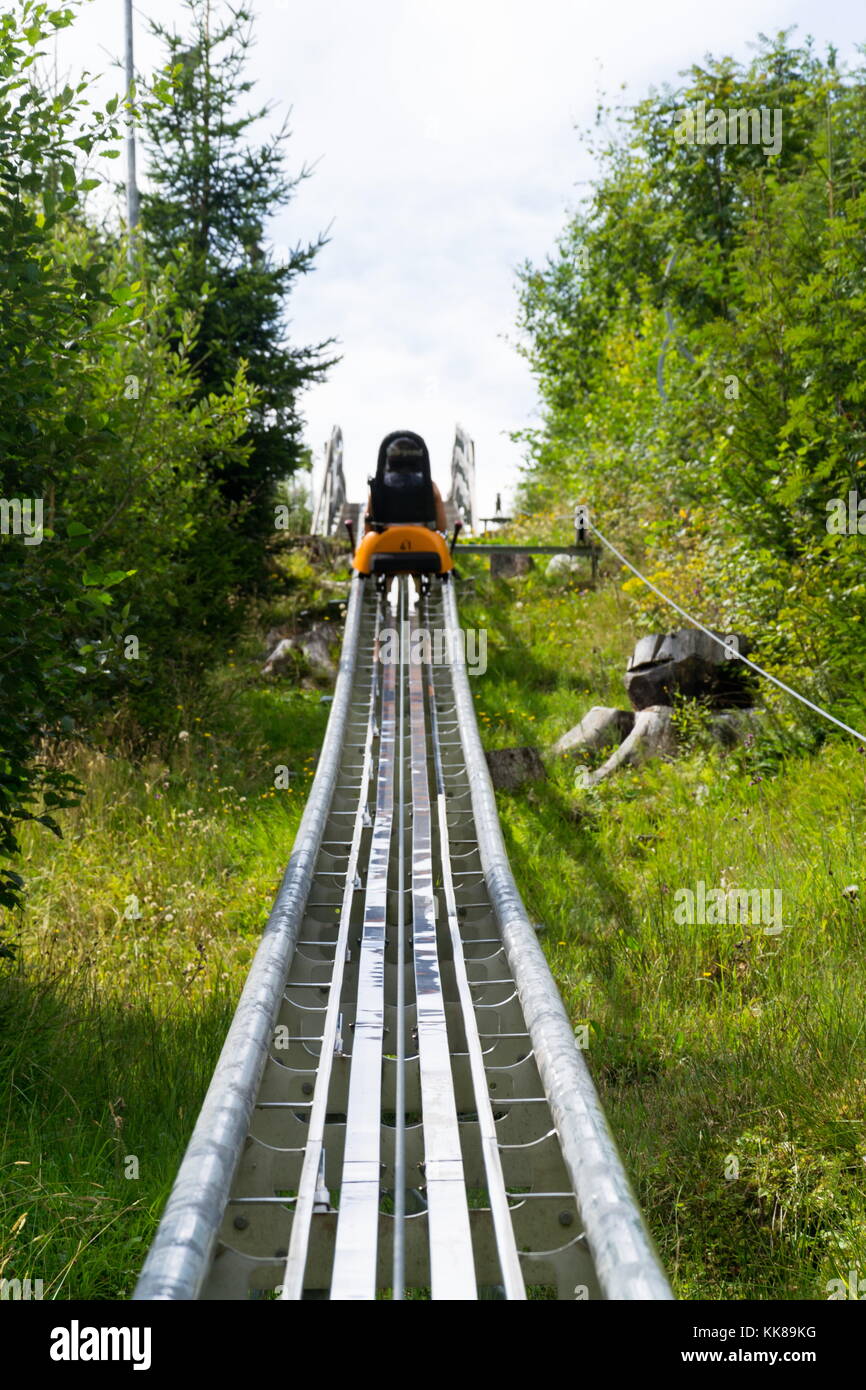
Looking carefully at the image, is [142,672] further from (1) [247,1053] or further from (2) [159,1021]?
(1) [247,1053]

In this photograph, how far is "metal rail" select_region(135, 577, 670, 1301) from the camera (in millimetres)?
2576

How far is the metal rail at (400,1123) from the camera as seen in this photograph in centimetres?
258

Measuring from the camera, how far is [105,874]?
7453 millimetres

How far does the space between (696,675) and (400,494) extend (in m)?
5.59

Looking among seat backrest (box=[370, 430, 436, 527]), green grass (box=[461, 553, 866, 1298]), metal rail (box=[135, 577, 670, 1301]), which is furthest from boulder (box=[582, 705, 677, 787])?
seat backrest (box=[370, 430, 436, 527])

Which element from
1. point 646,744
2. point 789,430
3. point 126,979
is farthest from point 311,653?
point 126,979

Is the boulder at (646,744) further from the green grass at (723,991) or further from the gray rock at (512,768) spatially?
the gray rock at (512,768)

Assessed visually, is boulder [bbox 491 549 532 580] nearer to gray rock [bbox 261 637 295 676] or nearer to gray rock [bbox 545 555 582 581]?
gray rock [bbox 545 555 582 581]

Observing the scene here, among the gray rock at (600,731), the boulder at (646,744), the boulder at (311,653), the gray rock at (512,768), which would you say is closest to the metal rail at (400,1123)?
the gray rock at (512,768)

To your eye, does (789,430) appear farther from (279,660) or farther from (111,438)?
(279,660)

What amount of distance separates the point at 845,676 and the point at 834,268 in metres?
2.84

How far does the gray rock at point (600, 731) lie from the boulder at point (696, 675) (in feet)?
0.82

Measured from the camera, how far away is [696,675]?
390 inches
